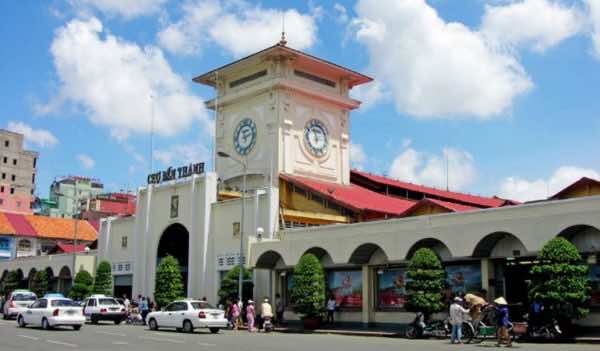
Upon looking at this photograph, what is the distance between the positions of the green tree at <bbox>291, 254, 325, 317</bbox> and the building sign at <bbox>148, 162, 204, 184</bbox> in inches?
526

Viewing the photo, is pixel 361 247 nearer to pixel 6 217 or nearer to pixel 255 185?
pixel 255 185

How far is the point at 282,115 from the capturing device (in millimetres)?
49844

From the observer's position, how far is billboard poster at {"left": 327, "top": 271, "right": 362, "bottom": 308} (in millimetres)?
36344

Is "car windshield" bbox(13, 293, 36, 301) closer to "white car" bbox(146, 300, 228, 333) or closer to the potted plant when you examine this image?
"white car" bbox(146, 300, 228, 333)

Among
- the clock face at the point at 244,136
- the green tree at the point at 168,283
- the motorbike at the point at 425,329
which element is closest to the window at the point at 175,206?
the green tree at the point at 168,283

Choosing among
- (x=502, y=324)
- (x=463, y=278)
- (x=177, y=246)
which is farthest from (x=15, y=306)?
(x=502, y=324)

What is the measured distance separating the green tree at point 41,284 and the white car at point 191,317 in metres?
31.3

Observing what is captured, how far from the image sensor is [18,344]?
22.8m

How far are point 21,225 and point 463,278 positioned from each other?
63.9 metres

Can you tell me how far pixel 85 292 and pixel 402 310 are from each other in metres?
29.3

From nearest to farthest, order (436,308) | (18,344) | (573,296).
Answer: (18,344)
(573,296)
(436,308)

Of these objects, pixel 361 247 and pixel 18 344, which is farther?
pixel 361 247

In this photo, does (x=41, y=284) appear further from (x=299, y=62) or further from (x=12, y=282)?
(x=299, y=62)

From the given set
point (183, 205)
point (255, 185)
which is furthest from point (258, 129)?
point (183, 205)
